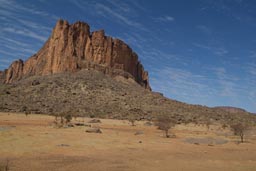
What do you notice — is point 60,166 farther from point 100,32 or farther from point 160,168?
point 100,32

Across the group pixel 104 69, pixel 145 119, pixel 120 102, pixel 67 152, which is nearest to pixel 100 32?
pixel 104 69

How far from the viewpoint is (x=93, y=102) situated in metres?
63.5

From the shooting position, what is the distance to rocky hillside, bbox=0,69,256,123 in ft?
185

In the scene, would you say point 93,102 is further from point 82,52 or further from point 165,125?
point 82,52

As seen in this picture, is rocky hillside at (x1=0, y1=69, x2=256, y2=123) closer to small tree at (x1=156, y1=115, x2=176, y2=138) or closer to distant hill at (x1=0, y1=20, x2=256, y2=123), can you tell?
distant hill at (x1=0, y1=20, x2=256, y2=123)

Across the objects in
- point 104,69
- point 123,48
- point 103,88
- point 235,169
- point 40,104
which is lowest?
point 235,169

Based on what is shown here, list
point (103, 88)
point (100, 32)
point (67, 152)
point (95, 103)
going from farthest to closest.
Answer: point (100, 32)
point (103, 88)
point (95, 103)
point (67, 152)

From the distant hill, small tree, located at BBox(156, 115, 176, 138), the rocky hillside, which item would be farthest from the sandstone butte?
small tree, located at BBox(156, 115, 176, 138)

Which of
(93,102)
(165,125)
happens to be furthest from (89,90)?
(165,125)

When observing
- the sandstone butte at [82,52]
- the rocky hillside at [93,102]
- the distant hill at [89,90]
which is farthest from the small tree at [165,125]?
the sandstone butte at [82,52]

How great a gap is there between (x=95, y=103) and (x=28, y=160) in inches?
2061

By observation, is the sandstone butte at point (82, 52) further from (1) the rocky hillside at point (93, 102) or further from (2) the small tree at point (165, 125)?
(2) the small tree at point (165, 125)

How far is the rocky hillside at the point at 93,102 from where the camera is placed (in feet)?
185

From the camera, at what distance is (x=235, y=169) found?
35.5 ft
